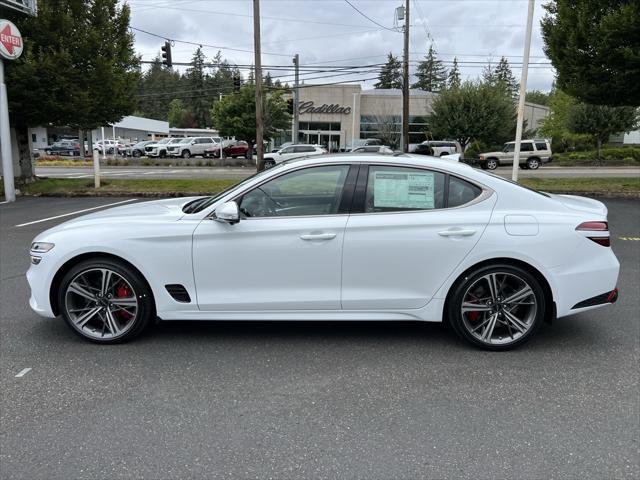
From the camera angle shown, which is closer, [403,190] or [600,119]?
[403,190]

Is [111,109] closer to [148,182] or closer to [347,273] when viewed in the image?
[148,182]

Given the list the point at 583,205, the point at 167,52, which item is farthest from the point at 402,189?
the point at 167,52

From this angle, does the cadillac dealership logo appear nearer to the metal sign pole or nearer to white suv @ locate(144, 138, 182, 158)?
white suv @ locate(144, 138, 182, 158)

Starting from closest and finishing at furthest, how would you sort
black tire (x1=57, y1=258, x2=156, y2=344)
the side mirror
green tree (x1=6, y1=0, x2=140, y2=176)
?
the side mirror < black tire (x1=57, y1=258, x2=156, y2=344) < green tree (x1=6, y1=0, x2=140, y2=176)

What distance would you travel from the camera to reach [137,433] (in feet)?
9.63

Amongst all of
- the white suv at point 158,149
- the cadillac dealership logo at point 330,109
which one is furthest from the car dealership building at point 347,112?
the white suv at point 158,149

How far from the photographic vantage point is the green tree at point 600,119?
3750 cm

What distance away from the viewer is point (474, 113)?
125 ft

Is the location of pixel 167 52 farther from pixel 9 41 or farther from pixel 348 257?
pixel 348 257

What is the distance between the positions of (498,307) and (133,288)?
9.44 feet

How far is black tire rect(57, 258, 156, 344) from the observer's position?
4.02m

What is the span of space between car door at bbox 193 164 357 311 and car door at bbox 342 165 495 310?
13 cm

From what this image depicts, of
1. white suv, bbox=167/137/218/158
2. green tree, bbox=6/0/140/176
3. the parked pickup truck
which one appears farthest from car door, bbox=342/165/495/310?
white suv, bbox=167/137/218/158

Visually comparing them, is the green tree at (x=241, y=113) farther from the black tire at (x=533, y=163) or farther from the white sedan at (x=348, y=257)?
the white sedan at (x=348, y=257)
